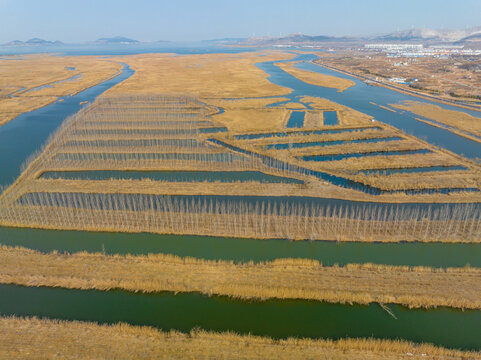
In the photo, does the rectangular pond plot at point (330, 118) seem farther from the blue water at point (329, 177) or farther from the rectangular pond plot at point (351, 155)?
the blue water at point (329, 177)

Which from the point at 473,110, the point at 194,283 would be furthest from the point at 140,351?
the point at 473,110

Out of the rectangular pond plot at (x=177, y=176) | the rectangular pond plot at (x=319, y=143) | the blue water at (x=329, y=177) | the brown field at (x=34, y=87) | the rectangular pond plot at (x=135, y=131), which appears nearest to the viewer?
the blue water at (x=329, y=177)

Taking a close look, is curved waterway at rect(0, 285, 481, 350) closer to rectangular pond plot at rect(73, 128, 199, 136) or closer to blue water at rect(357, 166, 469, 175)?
blue water at rect(357, 166, 469, 175)

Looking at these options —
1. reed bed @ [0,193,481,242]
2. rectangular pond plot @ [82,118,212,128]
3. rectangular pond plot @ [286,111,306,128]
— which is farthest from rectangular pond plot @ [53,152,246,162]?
rectangular pond plot @ [286,111,306,128]

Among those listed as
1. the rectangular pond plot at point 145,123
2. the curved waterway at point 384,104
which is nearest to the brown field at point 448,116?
the curved waterway at point 384,104

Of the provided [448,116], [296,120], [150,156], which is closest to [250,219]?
Result: [150,156]

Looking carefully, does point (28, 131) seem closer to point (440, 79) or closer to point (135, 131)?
point (135, 131)

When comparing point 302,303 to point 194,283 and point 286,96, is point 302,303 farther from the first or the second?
point 286,96
